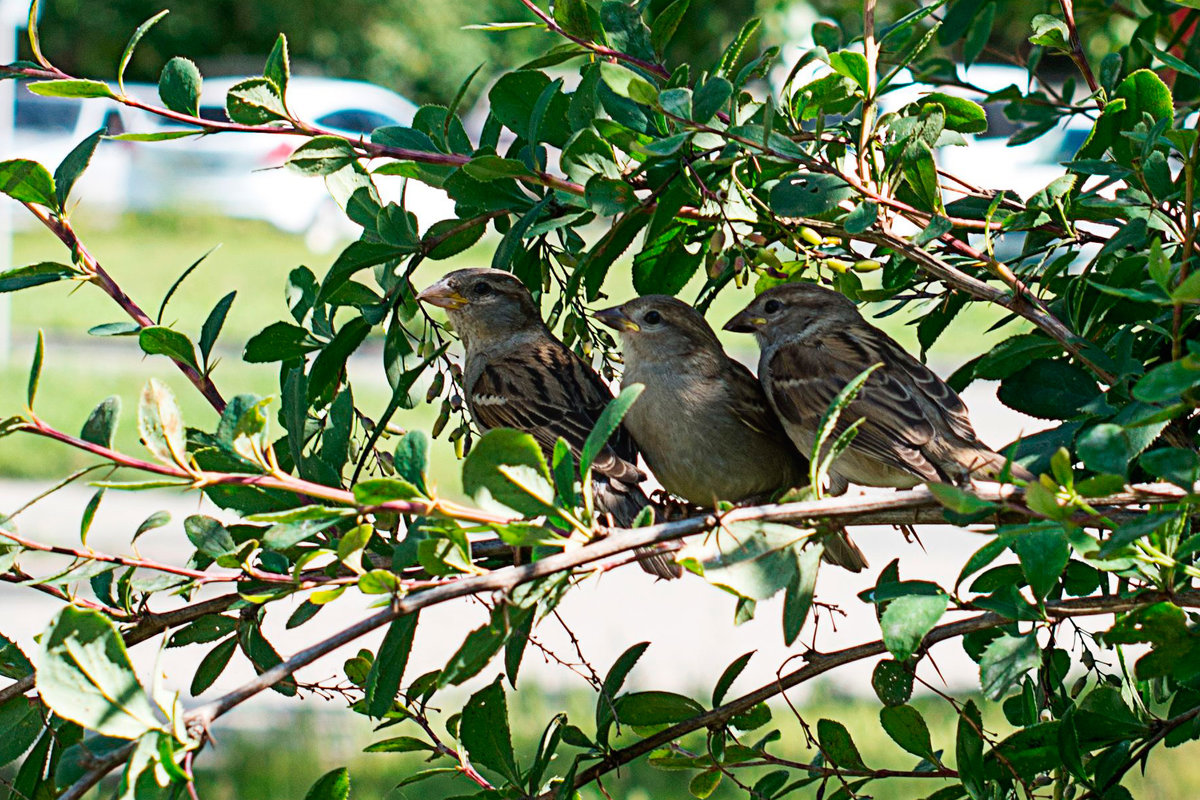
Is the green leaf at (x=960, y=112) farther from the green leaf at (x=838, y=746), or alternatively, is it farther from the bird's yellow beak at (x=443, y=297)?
the bird's yellow beak at (x=443, y=297)

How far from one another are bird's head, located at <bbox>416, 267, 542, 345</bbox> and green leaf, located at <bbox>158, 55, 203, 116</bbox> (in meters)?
1.19

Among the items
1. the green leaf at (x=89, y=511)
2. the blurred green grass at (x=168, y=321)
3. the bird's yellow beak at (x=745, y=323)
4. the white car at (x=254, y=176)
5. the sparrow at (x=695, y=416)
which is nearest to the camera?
the green leaf at (x=89, y=511)

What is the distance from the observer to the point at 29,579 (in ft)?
4.57

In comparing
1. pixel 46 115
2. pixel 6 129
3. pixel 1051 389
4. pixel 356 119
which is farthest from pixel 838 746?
pixel 46 115

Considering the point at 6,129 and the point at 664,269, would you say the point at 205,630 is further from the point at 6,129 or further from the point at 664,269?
the point at 6,129

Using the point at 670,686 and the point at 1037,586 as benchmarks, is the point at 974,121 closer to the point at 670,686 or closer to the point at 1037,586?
the point at 1037,586

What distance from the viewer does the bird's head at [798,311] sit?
2.40 m

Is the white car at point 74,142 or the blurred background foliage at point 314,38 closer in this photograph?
the white car at point 74,142

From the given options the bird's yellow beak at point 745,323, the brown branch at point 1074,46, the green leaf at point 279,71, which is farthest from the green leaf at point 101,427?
the bird's yellow beak at point 745,323

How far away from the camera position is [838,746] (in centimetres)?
170

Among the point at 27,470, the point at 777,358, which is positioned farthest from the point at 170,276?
the point at 777,358

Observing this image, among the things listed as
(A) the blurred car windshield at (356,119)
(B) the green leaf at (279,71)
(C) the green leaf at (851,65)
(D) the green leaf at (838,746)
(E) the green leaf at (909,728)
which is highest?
(C) the green leaf at (851,65)

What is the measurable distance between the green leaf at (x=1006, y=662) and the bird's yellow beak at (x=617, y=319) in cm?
108

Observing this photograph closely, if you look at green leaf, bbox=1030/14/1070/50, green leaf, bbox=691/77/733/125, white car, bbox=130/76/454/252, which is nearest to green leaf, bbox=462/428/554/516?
green leaf, bbox=691/77/733/125
